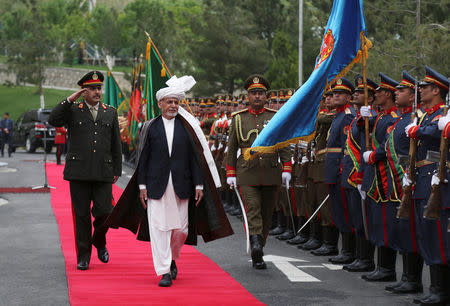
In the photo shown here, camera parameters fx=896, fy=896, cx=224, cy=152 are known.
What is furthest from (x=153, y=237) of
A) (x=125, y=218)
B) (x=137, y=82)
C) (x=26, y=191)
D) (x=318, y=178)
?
(x=137, y=82)

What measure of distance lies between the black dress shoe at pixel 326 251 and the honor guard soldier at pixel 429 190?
3.11 m

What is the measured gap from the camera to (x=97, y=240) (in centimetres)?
966

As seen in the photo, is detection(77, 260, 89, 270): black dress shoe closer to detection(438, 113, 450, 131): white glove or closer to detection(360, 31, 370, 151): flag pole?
detection(360, 31, 370, 151): flag pole

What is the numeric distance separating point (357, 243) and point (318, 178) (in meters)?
1.53

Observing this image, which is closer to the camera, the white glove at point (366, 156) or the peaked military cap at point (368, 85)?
the white glove at point (366, 156)

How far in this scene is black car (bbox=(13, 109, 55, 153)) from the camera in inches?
1609

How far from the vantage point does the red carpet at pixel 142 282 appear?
7.72m

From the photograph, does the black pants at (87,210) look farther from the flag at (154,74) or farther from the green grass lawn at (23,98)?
the green grass lawn at (23,98)

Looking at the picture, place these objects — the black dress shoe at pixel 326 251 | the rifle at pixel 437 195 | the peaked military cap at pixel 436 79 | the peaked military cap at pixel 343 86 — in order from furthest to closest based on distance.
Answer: the black dress shoe at pixel 326 251, the peaked military cap at pixel 343 86, the peaked military cap at pixel 436 79, the rifle at pixel 437 195

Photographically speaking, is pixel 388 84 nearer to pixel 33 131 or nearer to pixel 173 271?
pixel 173 271

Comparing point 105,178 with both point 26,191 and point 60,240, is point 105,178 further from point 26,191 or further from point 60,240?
point 26,191

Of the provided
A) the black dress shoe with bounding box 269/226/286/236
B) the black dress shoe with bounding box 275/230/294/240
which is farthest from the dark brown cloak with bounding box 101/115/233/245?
the black dress shoe with bounding box 269/226/286/236

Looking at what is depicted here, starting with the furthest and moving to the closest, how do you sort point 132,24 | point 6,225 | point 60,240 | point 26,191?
point 132,24, point 26,191, point 6,225, point 60,240

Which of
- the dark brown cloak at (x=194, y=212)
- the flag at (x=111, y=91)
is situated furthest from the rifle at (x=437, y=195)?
the flag at (x=111, y=91)
